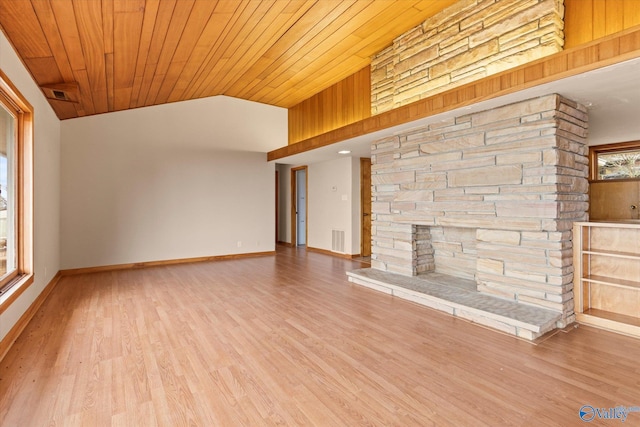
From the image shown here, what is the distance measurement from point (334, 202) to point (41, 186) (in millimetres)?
4885

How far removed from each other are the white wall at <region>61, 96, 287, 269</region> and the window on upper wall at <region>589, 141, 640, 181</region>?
5.84 metres

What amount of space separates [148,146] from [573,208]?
6.44m

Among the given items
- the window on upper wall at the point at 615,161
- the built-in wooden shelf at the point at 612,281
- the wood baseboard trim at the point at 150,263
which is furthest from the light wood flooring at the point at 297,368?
the window on upper wall at the point at 615,161

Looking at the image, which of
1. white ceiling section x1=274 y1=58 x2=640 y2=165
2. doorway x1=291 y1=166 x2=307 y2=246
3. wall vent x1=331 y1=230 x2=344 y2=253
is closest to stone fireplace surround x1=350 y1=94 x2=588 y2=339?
white ceiling section x1=274 y1=58 x2=640 y2=165


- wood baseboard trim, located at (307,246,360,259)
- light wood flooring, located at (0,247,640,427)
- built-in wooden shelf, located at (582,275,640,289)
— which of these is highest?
built-in wooden shelf, located at (582,275,640,289)

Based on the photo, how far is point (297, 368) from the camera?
7.32 ft

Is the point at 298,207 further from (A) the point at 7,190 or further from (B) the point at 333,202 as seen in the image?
(A) the point at 7,190

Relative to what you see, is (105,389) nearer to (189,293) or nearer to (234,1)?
(189,293)

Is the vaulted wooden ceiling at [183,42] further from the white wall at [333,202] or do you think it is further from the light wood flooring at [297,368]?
the light wood flooring at [297,368]

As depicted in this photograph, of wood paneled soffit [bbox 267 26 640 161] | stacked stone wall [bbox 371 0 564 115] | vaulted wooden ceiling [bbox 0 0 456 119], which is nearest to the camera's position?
wood paneled soffit [bbox 267 26 640 161]

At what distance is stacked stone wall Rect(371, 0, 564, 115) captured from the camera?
2.85 meters

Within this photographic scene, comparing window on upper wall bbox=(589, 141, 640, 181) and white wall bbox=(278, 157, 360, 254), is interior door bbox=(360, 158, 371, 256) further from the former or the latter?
window on upper wall bbox=(589, 141, 640, 181)

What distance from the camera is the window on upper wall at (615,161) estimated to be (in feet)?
15.6

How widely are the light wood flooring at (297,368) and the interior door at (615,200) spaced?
298 cm
